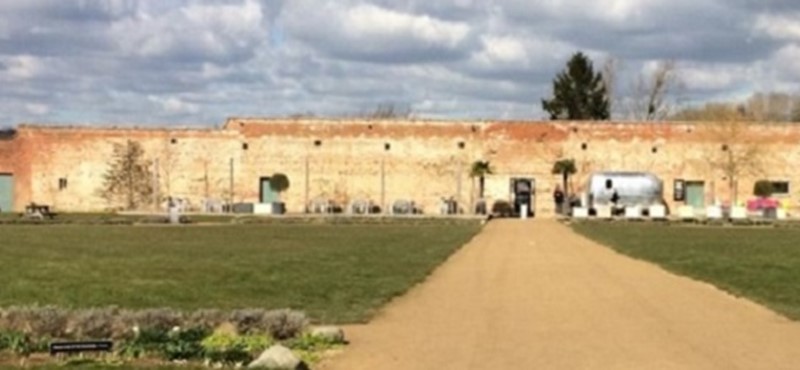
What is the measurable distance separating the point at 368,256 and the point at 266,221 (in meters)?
25.7

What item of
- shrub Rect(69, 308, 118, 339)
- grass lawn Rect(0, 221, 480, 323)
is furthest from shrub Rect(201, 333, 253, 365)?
grass lawn Rect(0, 221, 480, 323)

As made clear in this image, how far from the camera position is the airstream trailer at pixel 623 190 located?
5959 centimetres

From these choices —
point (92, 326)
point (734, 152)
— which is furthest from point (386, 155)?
point (92, 326)

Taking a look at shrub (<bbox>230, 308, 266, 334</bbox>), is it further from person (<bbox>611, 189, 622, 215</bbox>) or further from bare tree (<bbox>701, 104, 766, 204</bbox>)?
bare tree (<bbox>701, 104, 766, 204</bbox>)

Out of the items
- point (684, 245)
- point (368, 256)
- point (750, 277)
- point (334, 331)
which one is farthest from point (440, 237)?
point (334, 331)

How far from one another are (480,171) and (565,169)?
4.34m

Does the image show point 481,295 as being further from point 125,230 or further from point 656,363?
point 125,230

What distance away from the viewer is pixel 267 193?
64750 mm

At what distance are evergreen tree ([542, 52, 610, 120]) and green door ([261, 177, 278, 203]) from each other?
26.9m

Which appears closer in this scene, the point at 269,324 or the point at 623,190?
the point at 269,324

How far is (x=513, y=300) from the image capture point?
57.4 feet

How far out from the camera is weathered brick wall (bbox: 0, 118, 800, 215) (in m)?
63.9

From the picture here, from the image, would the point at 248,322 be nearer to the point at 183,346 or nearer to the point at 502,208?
the point at 183,346

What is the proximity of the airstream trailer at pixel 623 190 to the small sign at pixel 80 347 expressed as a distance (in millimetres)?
49695
